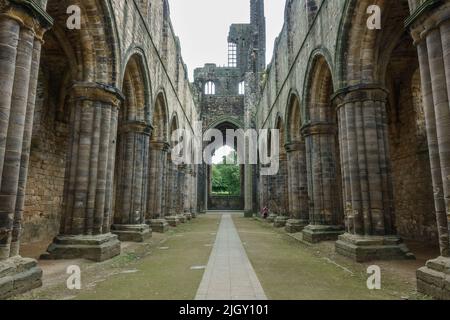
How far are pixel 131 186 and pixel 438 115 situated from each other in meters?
9.07

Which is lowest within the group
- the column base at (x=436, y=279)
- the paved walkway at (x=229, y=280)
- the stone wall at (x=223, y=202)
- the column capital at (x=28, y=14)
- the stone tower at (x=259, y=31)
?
the paved walkway at (x=229, y=280)

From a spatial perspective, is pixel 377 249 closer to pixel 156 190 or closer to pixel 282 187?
pixel 156 190

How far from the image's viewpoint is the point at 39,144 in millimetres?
10969

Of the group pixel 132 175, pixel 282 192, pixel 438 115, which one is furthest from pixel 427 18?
pixel 282 192

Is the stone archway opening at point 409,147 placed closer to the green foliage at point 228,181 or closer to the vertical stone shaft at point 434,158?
the vertical stone shaft at point 434,158

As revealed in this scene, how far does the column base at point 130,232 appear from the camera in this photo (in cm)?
1030

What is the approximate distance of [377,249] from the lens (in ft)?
22.6

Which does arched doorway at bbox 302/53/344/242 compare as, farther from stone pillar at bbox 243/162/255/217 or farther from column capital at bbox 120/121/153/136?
stone pillar at bbox 243/162/255/217

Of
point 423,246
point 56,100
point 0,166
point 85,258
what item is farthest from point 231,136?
point 0,166

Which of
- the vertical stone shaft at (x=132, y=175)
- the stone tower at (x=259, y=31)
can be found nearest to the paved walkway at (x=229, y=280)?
the vertical stone shaft at (x=132, y=175)

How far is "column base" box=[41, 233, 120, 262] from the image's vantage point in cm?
690

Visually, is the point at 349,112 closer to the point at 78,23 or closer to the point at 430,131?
the point at 430,131

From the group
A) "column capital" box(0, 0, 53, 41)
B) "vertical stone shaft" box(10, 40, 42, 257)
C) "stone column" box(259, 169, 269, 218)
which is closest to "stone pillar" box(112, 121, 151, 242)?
"vertical stone shaft" box(10, 40, 42, 257)
